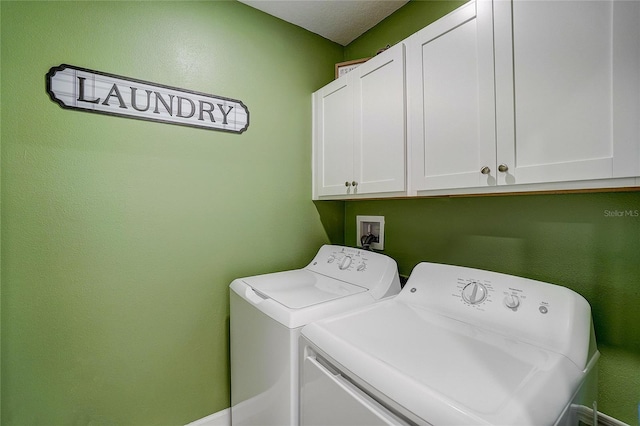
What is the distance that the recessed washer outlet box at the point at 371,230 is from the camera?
181 centimetres

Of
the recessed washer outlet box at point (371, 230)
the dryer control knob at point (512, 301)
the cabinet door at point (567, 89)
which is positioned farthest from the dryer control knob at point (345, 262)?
the cabinet door at point (567, 89)

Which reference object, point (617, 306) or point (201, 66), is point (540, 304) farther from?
point (201, 66)

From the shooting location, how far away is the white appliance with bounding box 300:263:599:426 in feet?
2.01

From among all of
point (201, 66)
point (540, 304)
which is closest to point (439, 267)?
point (540, 304)

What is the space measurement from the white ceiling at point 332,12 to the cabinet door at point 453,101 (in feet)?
1.97

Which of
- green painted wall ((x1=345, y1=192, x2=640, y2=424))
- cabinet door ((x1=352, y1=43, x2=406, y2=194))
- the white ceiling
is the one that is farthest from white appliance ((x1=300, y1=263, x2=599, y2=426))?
the white ceiling

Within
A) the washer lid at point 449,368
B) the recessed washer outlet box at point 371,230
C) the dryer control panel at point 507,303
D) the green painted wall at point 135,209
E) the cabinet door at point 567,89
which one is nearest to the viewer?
the washer lid at point 449,368

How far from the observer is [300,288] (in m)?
1.45

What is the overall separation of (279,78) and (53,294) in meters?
1.64

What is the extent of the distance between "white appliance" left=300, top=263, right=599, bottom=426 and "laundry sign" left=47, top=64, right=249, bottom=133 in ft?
4.09

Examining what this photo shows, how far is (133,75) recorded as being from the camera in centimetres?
134

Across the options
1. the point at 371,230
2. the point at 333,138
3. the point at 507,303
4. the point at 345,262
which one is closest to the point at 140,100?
the point at 333,138

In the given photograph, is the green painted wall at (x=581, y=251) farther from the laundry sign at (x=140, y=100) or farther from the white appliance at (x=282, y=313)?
the laundry sign at (x=140, y=100)

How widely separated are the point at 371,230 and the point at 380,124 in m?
0.76
